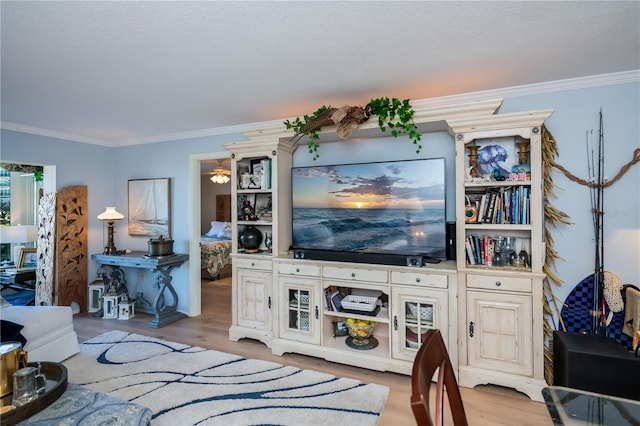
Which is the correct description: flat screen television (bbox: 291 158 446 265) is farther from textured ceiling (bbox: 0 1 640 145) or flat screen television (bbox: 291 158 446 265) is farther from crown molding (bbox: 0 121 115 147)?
crown molding (bbox: 0 121 115 147)

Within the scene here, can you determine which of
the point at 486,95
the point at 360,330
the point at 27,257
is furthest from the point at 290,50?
the point at 27,257

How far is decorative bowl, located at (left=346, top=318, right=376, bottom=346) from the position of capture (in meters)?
2.82

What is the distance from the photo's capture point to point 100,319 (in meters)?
4.05

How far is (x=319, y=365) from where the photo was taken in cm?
279

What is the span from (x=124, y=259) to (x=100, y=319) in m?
0.86

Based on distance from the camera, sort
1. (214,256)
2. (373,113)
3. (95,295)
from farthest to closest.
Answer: (214,256), (95,295), (373,113)

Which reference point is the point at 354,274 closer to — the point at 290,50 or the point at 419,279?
the point at 419,279

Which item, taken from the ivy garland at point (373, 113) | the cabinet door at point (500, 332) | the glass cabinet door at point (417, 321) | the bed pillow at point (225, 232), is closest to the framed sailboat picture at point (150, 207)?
the ivy garland at point (373, 113)

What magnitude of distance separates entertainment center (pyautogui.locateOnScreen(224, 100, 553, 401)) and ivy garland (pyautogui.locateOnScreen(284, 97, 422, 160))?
0.34 ft

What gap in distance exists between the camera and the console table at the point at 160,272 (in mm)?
3805

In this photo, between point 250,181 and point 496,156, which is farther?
point 250,181

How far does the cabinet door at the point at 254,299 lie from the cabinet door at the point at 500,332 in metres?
1.82

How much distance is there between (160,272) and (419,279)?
3.15 meters

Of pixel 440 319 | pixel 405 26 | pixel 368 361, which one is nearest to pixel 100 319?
pixel 368 361
